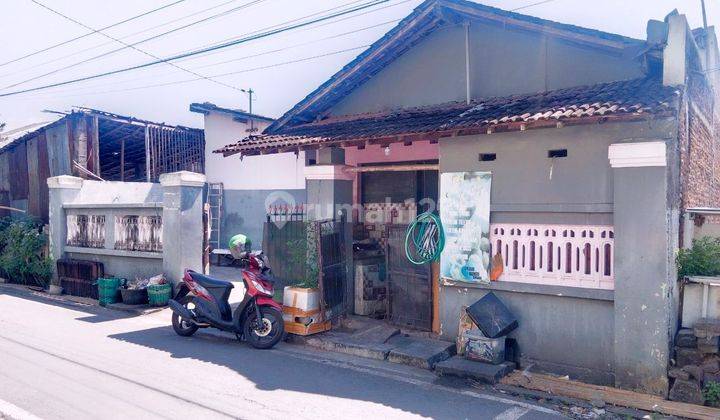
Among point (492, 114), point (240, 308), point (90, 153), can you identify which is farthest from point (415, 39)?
point (90, 153)

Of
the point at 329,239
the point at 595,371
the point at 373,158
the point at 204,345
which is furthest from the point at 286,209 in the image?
the point at 595,371

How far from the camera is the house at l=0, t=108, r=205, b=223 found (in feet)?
53.1

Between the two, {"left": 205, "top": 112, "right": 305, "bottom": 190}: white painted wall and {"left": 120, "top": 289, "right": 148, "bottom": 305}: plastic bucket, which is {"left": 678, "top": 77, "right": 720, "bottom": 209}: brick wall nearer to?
{"left": 120, "top": 289, "right": 148, "bottom": 305}: plastic bucket

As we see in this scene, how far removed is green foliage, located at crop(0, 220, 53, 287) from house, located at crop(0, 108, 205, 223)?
2354 mm

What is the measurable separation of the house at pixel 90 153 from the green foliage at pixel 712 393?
16695 millimetres

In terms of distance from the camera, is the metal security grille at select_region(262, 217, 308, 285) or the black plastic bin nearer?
the black plastic bin

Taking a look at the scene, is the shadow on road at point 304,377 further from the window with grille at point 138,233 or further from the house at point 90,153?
the house at point 90,153

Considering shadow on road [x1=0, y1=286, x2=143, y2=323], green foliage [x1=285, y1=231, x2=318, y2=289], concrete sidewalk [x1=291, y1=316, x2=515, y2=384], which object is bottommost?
shadow on road [x1=0, y1=286, x2=143, y2=323]

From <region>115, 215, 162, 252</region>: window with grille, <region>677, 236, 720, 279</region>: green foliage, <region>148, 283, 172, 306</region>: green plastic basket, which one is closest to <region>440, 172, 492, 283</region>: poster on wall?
<region>677, 236, 720, 279</region>: green foliage

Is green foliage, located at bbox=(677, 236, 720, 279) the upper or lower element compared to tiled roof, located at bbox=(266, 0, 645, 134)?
lower

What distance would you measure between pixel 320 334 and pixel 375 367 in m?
1.53

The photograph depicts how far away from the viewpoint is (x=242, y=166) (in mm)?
18016

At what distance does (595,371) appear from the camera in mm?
6309

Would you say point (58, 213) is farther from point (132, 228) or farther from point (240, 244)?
point (240, 244)
